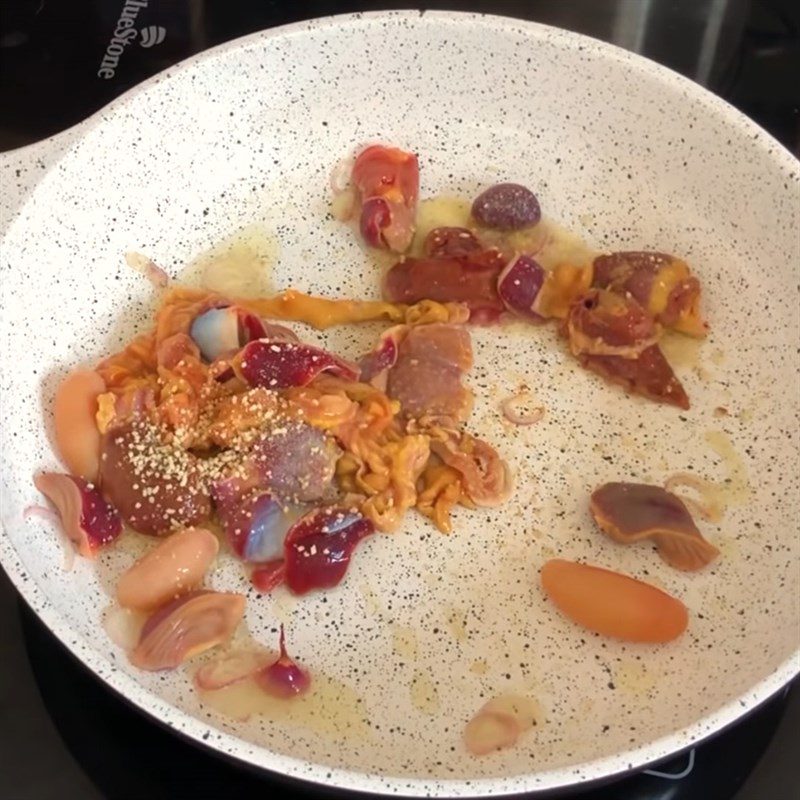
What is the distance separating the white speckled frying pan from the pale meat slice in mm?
31

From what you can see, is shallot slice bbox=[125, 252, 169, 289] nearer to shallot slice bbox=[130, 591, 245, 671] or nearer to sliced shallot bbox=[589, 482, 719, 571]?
shallot slice bbox=[130, 591, 245, 671]

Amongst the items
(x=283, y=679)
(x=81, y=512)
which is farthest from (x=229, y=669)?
(x=81, y=512)

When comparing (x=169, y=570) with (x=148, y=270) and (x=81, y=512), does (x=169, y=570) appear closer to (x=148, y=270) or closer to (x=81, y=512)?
(x=81, y=512)

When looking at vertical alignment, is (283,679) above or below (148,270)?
below

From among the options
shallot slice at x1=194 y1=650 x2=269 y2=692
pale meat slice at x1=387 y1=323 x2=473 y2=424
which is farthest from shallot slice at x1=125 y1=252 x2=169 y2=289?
shallot slice at x1=194 y1=650 x2=269 y2=692

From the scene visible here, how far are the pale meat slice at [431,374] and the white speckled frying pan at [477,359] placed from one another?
1.2 inches

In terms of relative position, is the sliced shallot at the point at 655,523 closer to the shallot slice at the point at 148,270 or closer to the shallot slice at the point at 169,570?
the shallot slice at the point at 169,570

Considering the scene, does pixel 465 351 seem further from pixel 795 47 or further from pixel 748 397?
pixel 795 47

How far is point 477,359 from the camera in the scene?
104cm

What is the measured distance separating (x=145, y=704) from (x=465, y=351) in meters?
0.42

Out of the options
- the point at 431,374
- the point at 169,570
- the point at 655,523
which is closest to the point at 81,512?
the point at 169,570

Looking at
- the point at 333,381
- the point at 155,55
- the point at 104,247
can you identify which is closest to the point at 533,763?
the point at 333,381

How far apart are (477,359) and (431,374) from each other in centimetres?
7

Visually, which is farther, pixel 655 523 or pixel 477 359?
pixel 477 359
